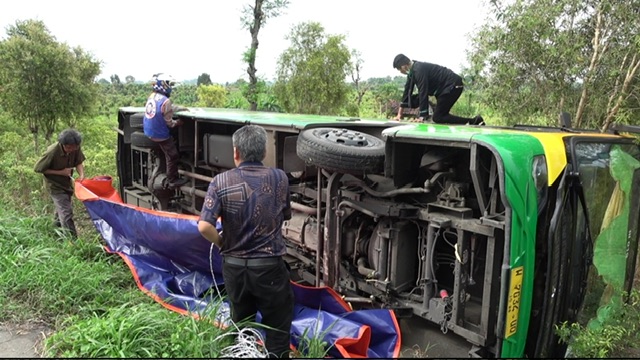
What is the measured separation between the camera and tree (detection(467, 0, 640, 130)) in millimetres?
5492

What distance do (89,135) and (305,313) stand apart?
983cm

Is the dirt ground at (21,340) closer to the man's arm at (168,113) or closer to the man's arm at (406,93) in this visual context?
the man's arm at (168,113)

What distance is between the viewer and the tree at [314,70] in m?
16.1

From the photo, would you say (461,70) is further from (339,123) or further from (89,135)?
(89,135)

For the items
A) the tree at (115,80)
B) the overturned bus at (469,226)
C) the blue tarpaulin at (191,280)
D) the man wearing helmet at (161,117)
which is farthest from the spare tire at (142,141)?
the tree at (115,80)

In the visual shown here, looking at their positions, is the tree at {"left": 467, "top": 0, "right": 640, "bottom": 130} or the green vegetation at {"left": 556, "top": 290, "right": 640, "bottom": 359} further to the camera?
the tree at {"left": 467, "top": 0, "right": 640, "bottom": 130}

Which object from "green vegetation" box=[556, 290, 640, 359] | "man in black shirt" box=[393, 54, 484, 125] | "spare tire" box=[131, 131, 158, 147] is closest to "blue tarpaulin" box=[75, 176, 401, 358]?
"spare tire" box=[131, 131, 158, 147]

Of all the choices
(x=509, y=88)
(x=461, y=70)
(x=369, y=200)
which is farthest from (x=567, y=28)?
(x=369, y=200)

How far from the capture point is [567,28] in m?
5.90

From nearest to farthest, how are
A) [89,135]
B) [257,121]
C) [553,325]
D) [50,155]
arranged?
1. [553,325]
2. [257,121]
3. [50,155]
4. [89,135]

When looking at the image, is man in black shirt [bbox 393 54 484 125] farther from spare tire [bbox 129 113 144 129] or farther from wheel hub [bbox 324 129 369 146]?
spare tire [bbox 129 113 144 129]

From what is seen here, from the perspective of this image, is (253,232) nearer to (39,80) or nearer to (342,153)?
(342,153)

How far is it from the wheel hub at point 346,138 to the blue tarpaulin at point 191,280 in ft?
3.87

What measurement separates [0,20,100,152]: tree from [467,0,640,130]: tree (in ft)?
26.9
